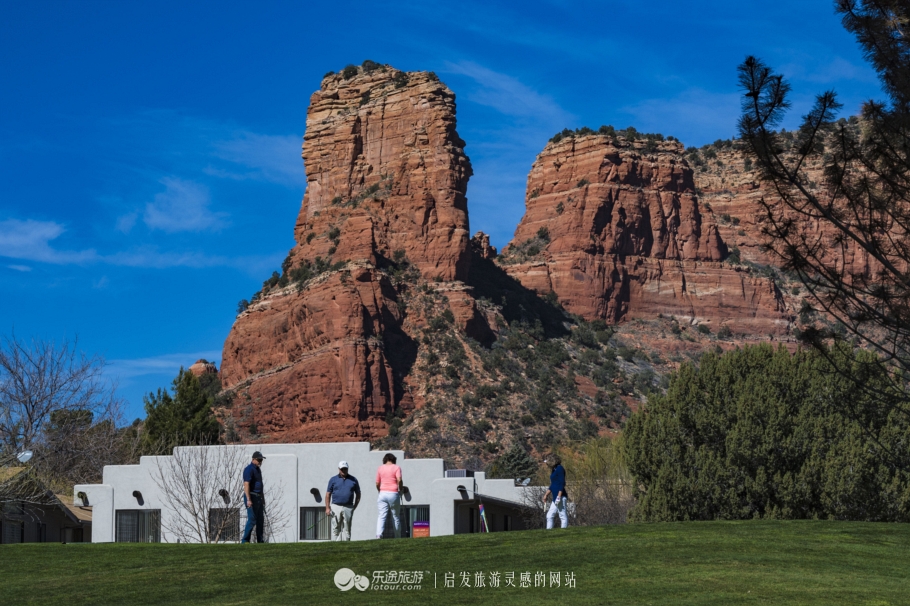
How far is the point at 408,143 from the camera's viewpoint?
4109 inches

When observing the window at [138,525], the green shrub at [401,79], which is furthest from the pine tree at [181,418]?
the green shrub at [401,79]

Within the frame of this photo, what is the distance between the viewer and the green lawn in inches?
652

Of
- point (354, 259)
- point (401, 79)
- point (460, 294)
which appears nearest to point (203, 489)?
point (354, 259)

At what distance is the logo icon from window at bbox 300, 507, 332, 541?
77.4ft

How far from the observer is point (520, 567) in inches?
722

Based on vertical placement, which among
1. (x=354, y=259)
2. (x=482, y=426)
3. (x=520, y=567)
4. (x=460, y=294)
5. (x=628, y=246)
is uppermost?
(x=628, y=246)

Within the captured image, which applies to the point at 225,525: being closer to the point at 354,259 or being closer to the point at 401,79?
the point at 354,259

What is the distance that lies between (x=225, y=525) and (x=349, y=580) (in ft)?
77.5

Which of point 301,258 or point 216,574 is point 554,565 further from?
point 301,258

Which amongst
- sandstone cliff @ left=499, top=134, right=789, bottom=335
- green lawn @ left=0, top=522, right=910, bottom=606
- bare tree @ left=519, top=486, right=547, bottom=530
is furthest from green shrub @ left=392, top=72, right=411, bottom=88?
green lawn @ left=0, top=522, right=910, bottom=606

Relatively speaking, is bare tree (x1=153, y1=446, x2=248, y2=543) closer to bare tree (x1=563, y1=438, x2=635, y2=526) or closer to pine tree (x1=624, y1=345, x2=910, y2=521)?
pine tree (x1=624, y1=345, x2=910, y2=521)

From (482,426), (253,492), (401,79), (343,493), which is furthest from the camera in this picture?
(401,79)

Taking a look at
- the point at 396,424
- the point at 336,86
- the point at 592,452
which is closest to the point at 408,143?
the point at 336,86

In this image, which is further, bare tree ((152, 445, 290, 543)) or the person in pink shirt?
bare tree ((152, 445, 290, 543))
